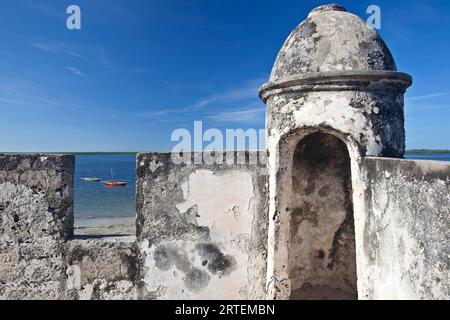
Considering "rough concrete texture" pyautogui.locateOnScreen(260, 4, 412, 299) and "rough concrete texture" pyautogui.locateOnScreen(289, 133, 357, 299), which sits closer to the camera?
"rough concrete texture" pyautogui.locateOnScreen(260, 4, 412, 299)

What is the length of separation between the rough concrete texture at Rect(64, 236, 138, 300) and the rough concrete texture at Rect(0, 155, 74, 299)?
0.11 metres

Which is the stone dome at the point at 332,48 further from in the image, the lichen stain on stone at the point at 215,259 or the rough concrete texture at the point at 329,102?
the lichen stain on stone at the point at 215,259

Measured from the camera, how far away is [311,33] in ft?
11.4

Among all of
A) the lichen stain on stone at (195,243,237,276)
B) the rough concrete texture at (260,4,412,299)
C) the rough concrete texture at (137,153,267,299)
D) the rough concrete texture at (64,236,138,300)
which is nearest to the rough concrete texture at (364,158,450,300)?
the rough concrete texture at (260,4,412,299)

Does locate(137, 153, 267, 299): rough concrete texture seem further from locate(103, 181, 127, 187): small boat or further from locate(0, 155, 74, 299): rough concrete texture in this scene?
locate(103, 181, 127, 187): small boat

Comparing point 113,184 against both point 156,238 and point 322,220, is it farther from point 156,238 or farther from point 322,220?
point 156,238

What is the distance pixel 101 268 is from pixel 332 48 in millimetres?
3052

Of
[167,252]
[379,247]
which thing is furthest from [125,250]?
[379,247]

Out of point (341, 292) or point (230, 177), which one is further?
point (341, 292)

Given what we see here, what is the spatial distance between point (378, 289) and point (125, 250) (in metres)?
2.29

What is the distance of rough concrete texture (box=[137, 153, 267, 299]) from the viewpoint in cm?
349

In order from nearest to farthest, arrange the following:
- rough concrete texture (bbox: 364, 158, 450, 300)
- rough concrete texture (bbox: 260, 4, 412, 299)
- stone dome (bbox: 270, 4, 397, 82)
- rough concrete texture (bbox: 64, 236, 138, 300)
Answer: rough concrete texture (bbox: 364, 158, 450, 300) → rough concrete texture (bbox: 260, 4, 412, 299) → stone dome (bbox: 270, 4, 397, 82) → rough concrete texture (bbox: 64, 236, 138, 300)

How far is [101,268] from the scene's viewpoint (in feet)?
11.2

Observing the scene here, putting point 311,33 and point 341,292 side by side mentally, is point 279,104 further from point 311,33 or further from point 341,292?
point 341,292
